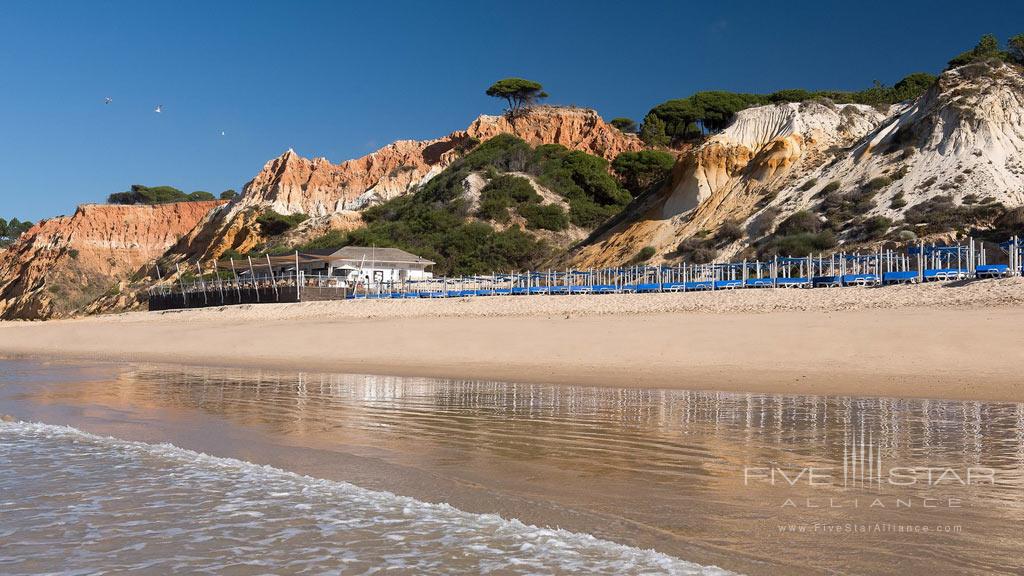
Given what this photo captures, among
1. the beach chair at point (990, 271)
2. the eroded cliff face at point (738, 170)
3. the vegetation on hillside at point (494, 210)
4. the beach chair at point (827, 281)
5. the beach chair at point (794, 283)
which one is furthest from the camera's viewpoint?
the vegetation on hillside at point (494, 210)

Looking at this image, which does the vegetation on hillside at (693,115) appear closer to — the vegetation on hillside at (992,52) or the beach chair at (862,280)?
the vegetation on hillside at (992,52)

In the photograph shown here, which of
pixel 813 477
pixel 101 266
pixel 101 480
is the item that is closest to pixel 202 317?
pixel 101 480

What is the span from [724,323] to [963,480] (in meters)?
12.3

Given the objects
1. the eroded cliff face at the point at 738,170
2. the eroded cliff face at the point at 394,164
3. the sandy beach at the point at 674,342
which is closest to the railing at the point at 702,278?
the sandy beach at the point at 674,342

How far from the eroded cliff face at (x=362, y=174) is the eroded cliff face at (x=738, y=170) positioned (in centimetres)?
2950

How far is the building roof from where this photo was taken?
148 ft

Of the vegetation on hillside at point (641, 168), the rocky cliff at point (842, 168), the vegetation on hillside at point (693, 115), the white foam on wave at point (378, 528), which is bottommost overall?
the white foam on wave at point (378, 528)

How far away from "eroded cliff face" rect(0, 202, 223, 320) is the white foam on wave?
5882 cm

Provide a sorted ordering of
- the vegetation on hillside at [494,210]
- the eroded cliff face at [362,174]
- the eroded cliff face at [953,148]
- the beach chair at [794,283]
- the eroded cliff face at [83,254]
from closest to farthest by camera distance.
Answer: the beach chair at [794,283]
the eroded cliff face at [953,148]
the vegetation on hillside at [494,210]
the eroded cliff face at [83,254]
the eroded cliff face at [362,174]

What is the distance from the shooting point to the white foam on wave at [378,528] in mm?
4324

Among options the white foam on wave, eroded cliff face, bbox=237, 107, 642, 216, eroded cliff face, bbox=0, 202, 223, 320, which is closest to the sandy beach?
the white foam on wave

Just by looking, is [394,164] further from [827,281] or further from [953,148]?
[827,281]

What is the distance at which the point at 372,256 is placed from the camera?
45375mm

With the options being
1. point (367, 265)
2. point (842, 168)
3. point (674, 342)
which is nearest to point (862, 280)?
point (674, 342)
